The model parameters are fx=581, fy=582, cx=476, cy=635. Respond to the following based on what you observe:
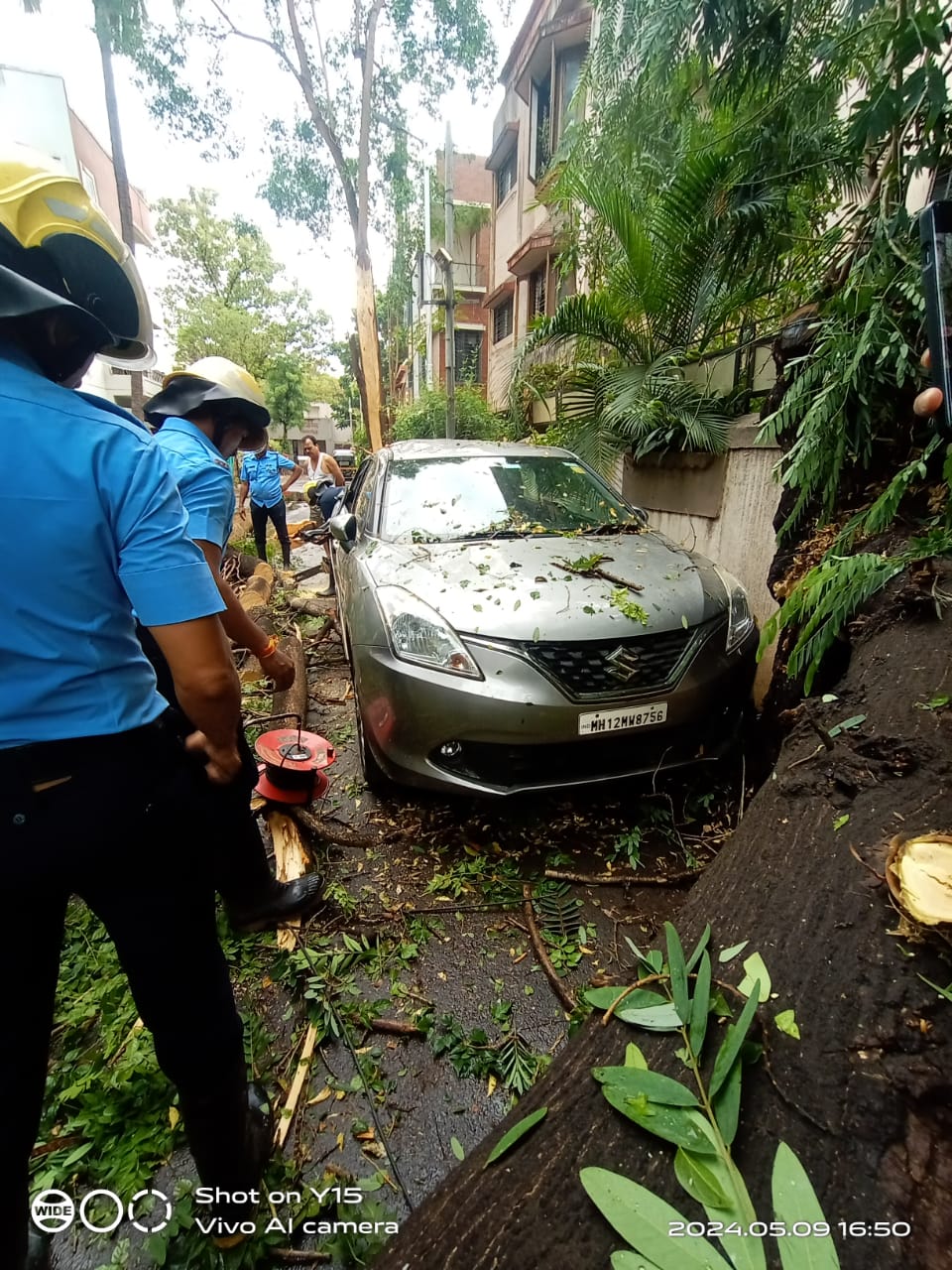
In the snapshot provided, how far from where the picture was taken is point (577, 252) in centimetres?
564

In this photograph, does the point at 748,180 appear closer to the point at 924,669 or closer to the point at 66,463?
the point at 924,669

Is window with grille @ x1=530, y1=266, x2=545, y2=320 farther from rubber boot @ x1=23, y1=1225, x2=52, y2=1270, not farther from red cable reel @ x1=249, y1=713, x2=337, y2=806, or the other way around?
rubber boot @ x1=23, y1=1225, x2=52, y2=1270

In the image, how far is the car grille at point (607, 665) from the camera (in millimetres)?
2293

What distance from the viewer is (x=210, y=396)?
2.10 m

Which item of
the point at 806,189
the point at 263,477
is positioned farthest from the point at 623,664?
the point at 263,477

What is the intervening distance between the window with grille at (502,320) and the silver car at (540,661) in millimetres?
15719

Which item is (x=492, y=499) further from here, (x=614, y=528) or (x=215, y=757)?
(x=215, y=757)

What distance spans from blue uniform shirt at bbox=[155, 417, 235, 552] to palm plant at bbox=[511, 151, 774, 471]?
321 cm

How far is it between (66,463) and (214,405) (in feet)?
4.30

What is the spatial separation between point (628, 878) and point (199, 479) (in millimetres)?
2163

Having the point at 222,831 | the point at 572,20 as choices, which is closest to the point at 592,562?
the point at 222,831

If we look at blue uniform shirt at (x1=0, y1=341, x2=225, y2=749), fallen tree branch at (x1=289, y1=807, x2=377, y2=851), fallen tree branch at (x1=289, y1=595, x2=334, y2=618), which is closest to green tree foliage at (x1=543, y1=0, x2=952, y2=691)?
fallen tree branch at (x1=289, y1=807, x2=377, y2=851)

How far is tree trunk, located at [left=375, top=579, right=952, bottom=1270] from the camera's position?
2.66 feet

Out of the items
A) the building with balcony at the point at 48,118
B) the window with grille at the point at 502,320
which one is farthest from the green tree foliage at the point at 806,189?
the building with balcony at the point at 48,118
